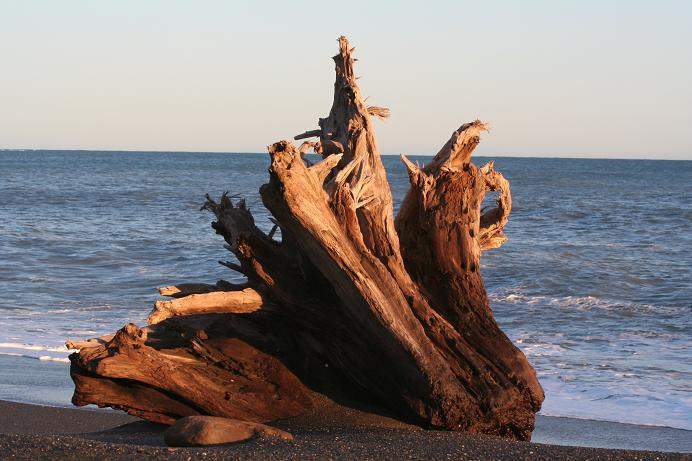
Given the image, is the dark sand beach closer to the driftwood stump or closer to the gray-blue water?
the driftwood stump

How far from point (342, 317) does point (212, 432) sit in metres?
1.34

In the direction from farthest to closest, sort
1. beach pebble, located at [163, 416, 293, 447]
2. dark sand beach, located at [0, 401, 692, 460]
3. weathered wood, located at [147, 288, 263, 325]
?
weathered wood, located at [147, 288, 263, 325] < beach pebble, located at [163, 416, 293, 447] < dark sand beach, located at [0, 401, 692, 460]

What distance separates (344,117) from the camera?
708 centimetres

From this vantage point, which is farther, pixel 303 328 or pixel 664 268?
pixel 664 268

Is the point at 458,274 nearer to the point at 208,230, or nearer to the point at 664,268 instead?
the point at 664,268

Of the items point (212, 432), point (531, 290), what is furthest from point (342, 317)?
point (531, 290)

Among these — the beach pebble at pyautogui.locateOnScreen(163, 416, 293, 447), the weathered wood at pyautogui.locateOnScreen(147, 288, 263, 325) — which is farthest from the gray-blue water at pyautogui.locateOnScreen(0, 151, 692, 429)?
the beach pebble at pyautogui.locateOnScreen(163, 416, 293, 447)

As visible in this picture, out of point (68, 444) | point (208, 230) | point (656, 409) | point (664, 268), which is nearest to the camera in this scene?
point (68, 444)

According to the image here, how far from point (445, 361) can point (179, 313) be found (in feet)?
6.17

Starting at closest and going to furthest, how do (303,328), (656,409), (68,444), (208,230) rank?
(68,444), (303,328), (656,409), (208,230)

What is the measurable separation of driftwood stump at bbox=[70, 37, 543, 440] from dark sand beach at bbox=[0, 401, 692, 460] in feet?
0.81

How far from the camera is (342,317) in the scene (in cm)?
643

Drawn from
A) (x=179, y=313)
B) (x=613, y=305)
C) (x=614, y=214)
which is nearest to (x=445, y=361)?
(x=179, y=313)

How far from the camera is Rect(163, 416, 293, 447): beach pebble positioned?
5555 millimetres
